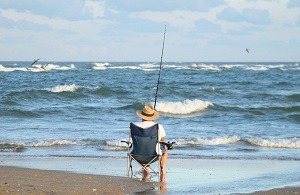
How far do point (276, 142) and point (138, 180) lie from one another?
5.56 m

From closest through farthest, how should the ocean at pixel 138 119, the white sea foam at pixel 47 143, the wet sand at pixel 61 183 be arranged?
the wet sand at pixel 61 183
the ocean at pixel 138 119
the white sea foam at pixel 47 143

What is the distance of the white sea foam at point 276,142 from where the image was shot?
12393 millimetres

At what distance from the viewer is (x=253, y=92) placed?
91.9 feet

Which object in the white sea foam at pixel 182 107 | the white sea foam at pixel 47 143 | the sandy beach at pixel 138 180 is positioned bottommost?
the white sea foam at pixel 182 107

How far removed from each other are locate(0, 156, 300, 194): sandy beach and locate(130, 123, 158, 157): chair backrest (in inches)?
15.7

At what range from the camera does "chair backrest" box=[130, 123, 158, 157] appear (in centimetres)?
797

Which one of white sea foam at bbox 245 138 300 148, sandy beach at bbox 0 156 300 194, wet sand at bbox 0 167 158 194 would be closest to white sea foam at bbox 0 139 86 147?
sandy beach at bbox 0 156 300 194

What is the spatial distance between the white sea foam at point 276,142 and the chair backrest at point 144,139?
500cm

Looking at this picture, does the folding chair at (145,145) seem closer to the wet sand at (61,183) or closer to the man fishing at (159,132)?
the man fishing at (159,132)

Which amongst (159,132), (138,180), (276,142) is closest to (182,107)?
(276,142)

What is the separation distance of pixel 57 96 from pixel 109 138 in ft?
37.9

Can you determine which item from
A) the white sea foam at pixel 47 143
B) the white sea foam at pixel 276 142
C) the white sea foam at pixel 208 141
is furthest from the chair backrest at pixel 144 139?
the white sea foam at pixel 276 142

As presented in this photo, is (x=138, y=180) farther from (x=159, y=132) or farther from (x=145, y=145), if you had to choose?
(x=159, y=132)

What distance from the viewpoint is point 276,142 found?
41.6 feet
